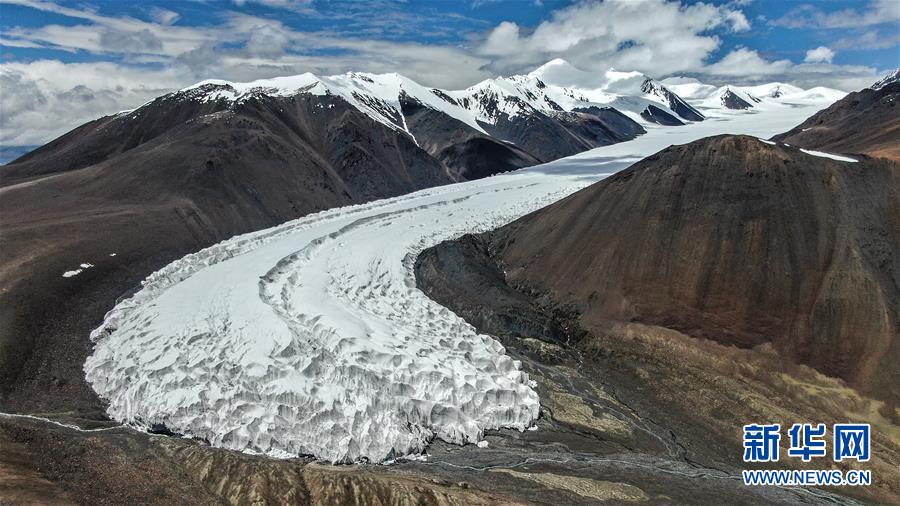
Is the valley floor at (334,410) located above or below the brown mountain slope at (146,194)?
below

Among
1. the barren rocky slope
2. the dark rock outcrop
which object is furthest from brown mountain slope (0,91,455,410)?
the dark rock outcrop

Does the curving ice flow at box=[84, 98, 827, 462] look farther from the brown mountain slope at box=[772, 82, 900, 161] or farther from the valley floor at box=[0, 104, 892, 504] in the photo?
the brown mountain slope at box=[772, 82, 900, 161]

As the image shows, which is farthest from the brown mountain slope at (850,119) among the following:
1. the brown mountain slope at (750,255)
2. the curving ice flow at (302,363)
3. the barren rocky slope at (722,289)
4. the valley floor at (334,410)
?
the curving ice flow at (302,363)

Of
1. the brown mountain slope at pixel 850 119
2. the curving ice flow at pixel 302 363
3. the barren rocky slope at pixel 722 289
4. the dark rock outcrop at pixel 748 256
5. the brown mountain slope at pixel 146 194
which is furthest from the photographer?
the brown mountain slope at pixel 850 119

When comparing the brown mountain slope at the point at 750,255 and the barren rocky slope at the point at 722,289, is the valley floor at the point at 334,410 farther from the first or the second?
the brown mountain slope at the point at 750,255

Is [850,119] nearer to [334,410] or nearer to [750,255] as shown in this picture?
[750,255]

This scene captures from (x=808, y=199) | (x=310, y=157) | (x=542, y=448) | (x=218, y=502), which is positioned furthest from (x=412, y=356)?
(x=310, y=157)
